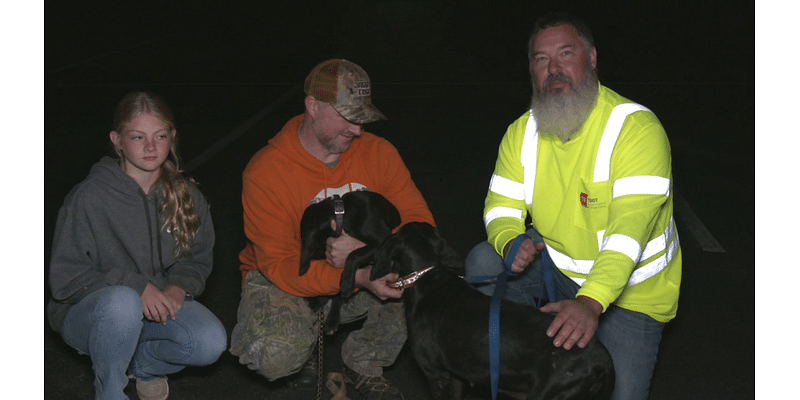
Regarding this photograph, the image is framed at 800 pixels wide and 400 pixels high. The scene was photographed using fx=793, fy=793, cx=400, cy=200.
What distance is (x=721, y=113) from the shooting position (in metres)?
10.5

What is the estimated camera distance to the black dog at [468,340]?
9.79 feet

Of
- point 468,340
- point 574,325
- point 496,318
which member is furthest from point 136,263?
point 574,325

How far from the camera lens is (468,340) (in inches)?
128

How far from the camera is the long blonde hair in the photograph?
146 inches

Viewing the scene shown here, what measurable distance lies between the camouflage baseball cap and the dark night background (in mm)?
1335

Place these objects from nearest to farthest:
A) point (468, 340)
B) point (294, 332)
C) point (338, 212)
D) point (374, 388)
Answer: point (468, 340)
point (338, 212)
point (294, 332)
point (374, 388)

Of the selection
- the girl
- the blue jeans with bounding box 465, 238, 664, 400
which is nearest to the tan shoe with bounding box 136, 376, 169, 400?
the girl

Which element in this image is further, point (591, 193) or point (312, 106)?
point (312, 106)

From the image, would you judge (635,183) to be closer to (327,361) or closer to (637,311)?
(637,311)

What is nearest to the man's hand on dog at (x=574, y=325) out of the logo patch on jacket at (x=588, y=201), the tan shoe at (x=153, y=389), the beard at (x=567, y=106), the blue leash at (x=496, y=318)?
the blue leash at (x=496, y=318)

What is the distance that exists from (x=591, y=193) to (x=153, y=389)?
2356mm

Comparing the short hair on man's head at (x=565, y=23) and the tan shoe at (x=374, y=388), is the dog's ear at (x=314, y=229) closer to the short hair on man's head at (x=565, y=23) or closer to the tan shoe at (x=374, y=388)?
the tan shoe at (x=374, y=388)

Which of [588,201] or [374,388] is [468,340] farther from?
[374,388]

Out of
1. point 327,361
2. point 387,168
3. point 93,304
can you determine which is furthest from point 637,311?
point 93,304
